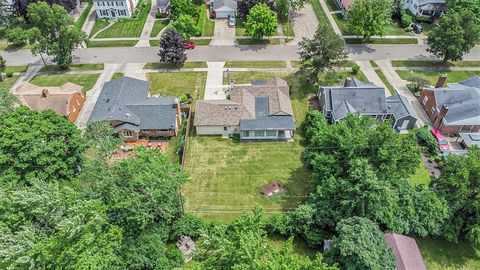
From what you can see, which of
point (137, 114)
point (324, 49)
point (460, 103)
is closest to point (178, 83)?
point (137, 114)

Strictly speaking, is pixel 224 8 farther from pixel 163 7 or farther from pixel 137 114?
pixel 137 114

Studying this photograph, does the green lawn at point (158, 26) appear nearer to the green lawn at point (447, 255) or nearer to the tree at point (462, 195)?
the tree at point (462, 195)

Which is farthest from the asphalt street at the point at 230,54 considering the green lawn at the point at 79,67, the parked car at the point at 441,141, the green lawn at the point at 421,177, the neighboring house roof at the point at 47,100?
the green lawn at the point at 421,177

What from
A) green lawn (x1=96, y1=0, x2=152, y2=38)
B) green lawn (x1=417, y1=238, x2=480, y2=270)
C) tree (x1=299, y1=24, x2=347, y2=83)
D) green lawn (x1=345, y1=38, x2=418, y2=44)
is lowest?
green lawn (x1=417, y1=238, x2=480, y2=270)

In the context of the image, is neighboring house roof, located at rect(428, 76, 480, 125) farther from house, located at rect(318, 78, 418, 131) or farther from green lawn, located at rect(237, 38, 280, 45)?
green lawn, located at rect(237, 38, 280, 45)

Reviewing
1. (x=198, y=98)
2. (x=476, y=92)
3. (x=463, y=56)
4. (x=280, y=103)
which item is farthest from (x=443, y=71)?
(x=198, y=98)

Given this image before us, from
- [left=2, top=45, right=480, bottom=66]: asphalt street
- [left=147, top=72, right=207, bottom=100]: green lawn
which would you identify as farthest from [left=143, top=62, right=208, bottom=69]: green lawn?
[left=147, top=72, right=207, bottom=100]: green lawn

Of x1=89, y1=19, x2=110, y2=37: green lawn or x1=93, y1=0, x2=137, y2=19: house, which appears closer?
x1=89, y1=19, x2=110, y2=37: green lawn
